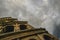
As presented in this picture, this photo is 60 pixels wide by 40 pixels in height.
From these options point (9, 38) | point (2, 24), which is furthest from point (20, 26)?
point (9, 38)

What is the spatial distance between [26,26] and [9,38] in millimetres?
13490

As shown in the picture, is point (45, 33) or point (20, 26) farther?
point (20, 26)

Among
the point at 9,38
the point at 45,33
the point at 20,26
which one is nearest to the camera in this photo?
the point at 9,38

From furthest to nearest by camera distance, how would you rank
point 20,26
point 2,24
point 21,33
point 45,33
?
point 20,26, point 2,24, point 45,33, point 21,33

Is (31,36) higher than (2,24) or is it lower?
lower

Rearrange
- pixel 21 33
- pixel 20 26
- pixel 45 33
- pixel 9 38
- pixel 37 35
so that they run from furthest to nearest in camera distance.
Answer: pixel 20 26 → pixel 45 33 → pixel 37 35 → pixel 21 33 → pixel 9 38

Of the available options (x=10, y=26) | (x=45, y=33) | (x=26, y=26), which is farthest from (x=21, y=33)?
(x=26, y=26)

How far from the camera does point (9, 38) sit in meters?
20.5

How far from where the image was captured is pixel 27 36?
22.7 meters

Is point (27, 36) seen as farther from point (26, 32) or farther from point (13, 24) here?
point (13, 24)

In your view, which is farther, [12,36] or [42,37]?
[42,37]

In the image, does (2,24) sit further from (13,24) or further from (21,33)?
(21,33)

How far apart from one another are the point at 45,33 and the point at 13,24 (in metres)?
8.88

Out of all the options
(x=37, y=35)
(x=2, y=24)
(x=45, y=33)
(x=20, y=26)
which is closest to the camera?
(x=37, y=35)
